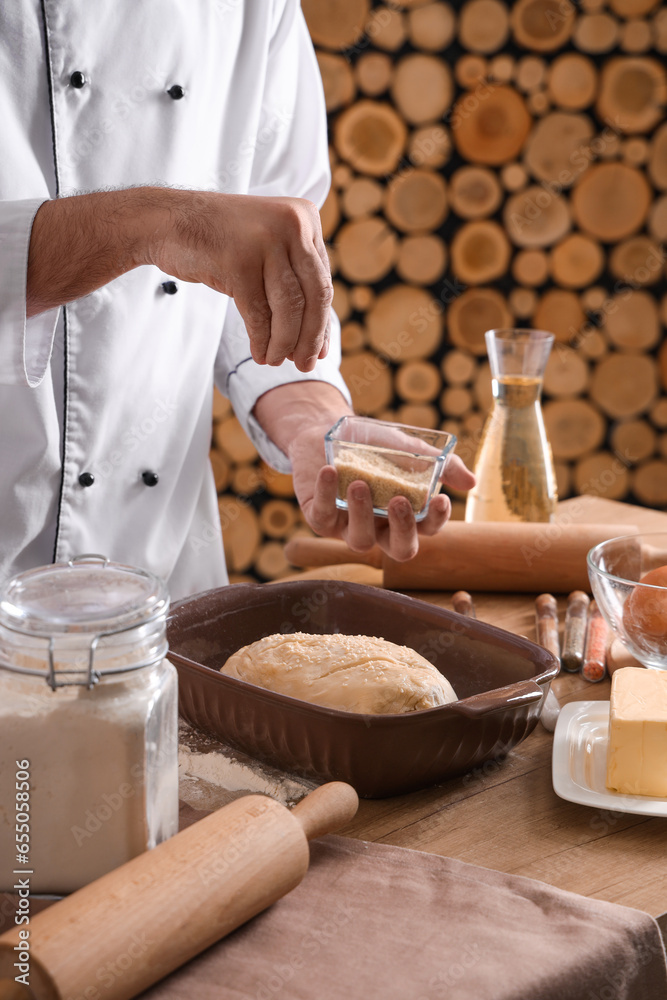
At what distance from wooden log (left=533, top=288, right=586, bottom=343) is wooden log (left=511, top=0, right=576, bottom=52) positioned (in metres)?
0.64

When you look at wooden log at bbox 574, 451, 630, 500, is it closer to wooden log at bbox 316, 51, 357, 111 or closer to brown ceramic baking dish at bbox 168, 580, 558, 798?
wooden log at bbox 316, 51, 357, 111

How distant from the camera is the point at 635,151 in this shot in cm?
254

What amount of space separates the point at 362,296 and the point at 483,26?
76 cm

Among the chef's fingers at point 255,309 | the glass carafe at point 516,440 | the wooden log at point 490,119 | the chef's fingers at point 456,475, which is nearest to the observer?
the chef's fingers at point 255,309

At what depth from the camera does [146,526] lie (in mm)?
1320

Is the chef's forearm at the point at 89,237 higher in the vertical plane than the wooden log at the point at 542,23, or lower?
lower

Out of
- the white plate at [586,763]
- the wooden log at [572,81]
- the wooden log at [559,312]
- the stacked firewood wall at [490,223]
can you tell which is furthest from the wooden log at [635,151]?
the white plate at [586,763]

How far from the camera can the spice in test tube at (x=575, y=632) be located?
105 cm

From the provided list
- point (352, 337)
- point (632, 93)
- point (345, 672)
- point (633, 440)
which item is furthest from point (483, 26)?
point (345, 672)

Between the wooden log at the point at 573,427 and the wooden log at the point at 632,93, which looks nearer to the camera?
the wooden log at the point at 632,93

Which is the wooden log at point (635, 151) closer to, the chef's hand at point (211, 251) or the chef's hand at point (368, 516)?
the chef's hand at point (368, 516)

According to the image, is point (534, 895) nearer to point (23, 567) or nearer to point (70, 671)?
point (70, 671)

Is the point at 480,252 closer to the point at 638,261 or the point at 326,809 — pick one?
the point at 638,261

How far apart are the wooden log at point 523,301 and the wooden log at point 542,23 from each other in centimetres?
63
